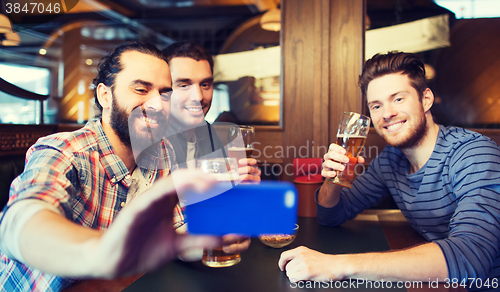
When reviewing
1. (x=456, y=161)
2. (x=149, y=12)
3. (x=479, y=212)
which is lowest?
(x=479, y=212)

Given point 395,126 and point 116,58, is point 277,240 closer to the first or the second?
point 395,126

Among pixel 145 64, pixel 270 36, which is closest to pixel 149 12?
pixel 270 36

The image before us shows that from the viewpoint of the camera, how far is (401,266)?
90 centimetres

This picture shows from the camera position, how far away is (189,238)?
0.66 m

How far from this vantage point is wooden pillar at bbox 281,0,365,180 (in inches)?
80.6

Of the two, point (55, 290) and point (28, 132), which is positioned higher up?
point (28, 132)

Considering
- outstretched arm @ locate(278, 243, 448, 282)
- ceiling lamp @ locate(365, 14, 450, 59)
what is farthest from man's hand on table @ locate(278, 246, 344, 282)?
ceiling lamp @ locate(365, 14, 450, 59)

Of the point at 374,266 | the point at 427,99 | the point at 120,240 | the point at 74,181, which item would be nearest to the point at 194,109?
the point at 74,181

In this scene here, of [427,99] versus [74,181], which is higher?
[427,99]

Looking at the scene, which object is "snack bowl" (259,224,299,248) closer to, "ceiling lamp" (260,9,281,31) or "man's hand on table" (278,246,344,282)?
"man's hand on table" (278,246,344,282)

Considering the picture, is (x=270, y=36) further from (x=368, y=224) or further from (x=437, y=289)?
(x=437, y=289)

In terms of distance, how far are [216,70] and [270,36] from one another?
500 mm

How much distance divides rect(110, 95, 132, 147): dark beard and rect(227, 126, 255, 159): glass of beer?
42 centimetres

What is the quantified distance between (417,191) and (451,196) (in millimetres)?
142
